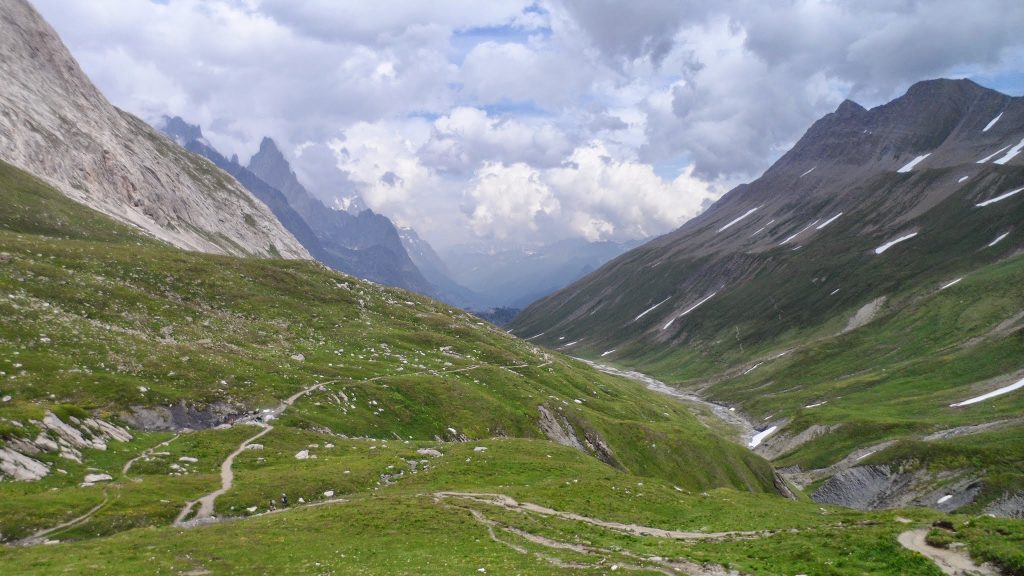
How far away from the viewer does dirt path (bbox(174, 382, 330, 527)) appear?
36562 millimetres

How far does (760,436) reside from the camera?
148250 millimetres

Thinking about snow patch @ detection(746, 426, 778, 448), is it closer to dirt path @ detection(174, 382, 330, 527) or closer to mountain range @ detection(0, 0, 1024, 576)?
mountain range @ detection(0, 0, 1024, 576)

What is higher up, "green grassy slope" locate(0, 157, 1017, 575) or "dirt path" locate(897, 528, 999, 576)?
"green grassy slope" locate(0, 157, 1017, 575)

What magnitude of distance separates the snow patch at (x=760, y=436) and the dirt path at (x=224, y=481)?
118102 millimetres

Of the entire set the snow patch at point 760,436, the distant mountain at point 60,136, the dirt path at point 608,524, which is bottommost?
the snow patch at point 760,436

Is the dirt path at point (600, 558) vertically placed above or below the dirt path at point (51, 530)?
below

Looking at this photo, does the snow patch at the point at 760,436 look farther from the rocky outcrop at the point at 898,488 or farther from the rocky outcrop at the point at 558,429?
the rocky outcrop at the point at 558,429

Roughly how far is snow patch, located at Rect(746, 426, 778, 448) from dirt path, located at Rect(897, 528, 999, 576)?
388 feet

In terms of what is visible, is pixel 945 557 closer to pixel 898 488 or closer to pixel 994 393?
pixel 898 488

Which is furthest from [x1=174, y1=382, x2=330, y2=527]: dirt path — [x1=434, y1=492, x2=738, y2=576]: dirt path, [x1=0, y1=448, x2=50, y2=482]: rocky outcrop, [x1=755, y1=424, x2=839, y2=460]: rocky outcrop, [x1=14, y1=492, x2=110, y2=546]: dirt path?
[x1=755, y1=424, x2=839, y2=460]: rocky outcrop

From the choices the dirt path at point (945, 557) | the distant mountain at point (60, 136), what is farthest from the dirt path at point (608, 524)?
the distant mountain at point (60, 136)

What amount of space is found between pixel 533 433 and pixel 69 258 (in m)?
73.4

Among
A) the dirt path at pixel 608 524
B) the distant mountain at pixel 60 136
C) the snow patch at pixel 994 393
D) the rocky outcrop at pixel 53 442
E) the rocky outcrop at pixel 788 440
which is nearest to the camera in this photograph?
the dirt path at pixel 608 524

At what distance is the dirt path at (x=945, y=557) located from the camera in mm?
26625
